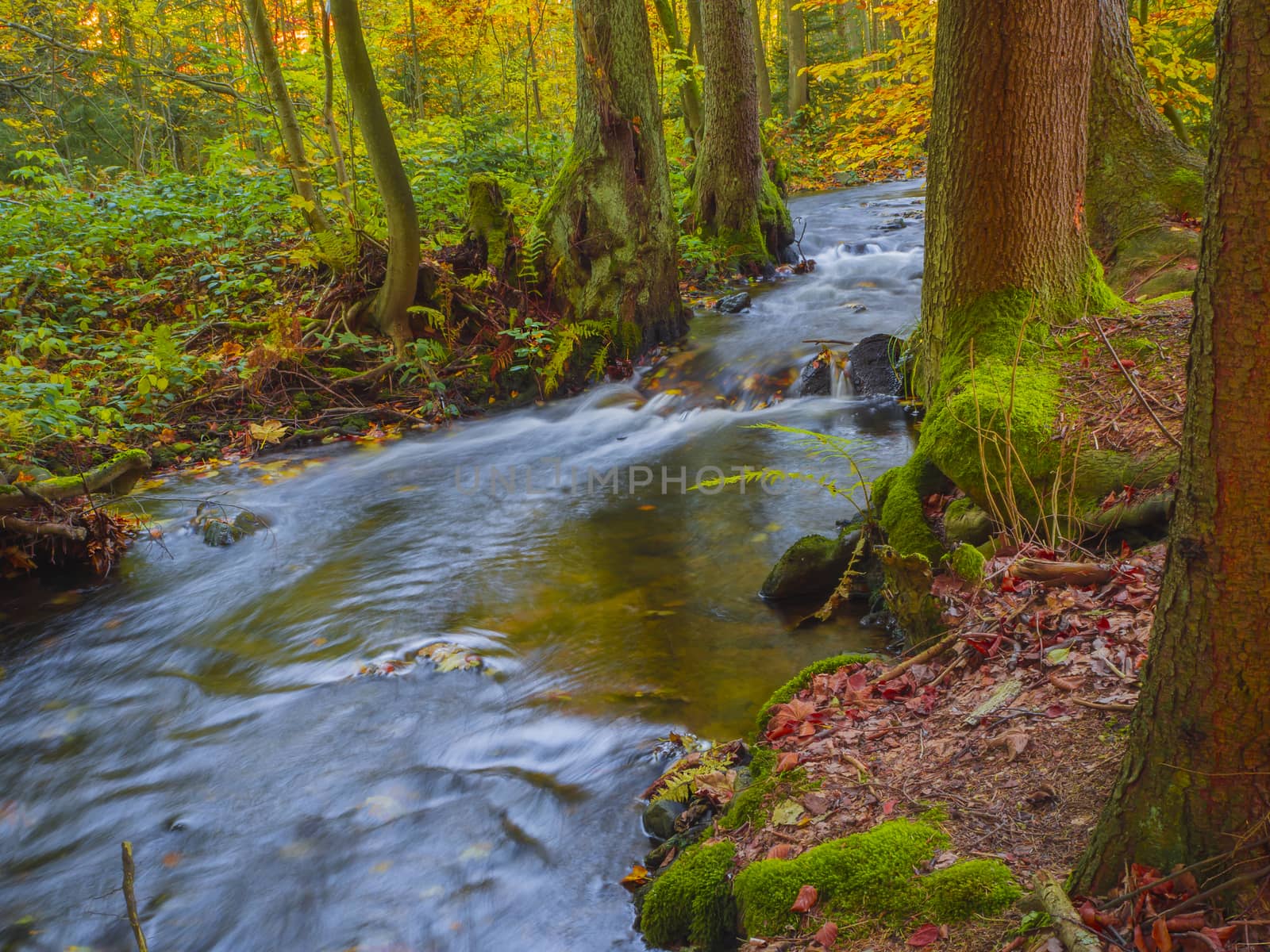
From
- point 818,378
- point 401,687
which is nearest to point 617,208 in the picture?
point 818,378

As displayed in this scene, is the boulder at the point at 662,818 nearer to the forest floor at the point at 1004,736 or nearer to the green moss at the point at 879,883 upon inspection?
the forest floor at the point at 1004,736

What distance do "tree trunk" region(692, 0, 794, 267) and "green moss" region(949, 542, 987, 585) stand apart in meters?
10.6

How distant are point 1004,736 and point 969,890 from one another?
679mm

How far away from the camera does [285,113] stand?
1085 centimetres

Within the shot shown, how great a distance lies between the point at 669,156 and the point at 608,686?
15462mm

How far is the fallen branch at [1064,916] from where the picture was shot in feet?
6.12

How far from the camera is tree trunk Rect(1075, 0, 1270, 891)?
1.64 metres

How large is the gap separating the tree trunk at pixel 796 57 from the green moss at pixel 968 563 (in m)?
22.9

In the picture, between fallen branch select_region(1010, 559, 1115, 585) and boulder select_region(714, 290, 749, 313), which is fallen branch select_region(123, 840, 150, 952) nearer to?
fallen branch select_region(1010, 559, 1115, 585)

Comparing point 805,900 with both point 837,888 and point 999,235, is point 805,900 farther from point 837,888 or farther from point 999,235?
point 999,235

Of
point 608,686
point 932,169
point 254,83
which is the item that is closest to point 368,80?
point 254,83

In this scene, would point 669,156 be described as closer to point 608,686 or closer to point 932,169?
point 932,169

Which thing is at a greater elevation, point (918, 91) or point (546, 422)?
point (918, 91)

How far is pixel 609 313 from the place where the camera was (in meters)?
11.0
